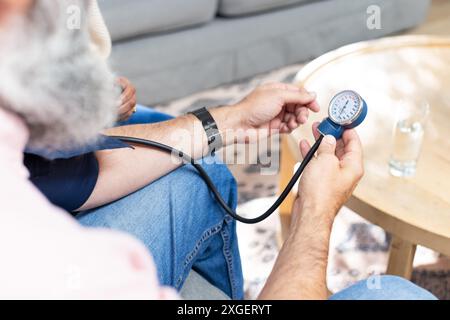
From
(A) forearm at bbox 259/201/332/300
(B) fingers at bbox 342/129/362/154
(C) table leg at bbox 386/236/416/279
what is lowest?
(C) table leg at bbox 386/236/416/279

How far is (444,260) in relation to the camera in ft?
4.44

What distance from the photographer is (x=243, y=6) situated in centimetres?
196

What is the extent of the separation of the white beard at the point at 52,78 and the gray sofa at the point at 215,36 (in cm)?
122

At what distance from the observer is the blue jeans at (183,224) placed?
886 millimetres

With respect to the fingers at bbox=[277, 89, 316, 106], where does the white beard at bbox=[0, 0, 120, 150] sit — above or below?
above

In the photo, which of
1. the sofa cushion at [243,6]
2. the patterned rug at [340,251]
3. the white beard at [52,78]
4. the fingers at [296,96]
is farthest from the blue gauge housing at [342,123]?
the sofa cushion at [243,6]

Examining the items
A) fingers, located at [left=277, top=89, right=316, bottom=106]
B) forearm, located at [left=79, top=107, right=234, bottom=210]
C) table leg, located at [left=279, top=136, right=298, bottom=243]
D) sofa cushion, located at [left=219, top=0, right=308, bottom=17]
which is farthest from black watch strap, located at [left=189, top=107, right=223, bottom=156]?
sofa cushion, located at [left=219, top=0, right=308, bottom=17]

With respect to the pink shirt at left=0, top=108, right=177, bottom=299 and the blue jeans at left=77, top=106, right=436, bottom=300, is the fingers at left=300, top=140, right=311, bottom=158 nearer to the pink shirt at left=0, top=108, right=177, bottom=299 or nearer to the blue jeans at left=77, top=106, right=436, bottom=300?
the blue jeans at left=77, top=106, right=436, bottom=300

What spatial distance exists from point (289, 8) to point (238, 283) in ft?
4.24

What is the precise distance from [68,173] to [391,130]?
61cm

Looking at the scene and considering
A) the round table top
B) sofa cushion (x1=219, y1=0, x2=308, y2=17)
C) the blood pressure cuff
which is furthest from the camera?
sofa cushion (x1=219, y1=0, x2=308, y2=17)

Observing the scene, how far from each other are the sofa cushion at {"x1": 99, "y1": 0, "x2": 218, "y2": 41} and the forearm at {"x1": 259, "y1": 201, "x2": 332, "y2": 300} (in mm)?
1142

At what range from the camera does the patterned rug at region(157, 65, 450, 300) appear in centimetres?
130
